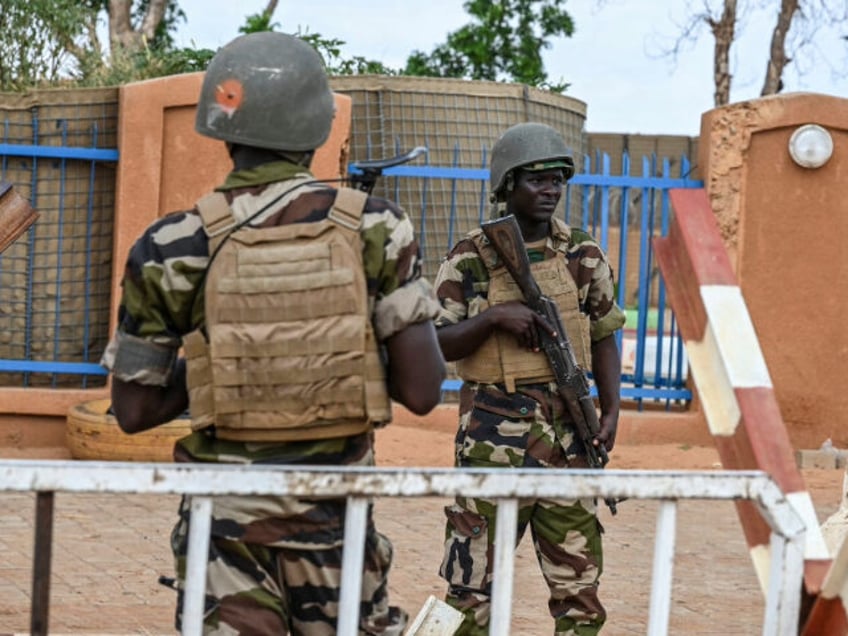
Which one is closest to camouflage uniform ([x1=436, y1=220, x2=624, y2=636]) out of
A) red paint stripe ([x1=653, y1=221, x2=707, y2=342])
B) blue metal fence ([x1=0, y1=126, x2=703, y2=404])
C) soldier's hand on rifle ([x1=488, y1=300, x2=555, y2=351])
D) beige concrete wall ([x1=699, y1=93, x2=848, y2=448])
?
soldier's hand on rifle ([x1=488, y1=300, x2=555, y2=351])

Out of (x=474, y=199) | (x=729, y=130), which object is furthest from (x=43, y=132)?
(x=729, y=130)

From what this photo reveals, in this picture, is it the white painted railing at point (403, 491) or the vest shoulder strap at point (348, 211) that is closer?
the white painted railing at point (403, 491)

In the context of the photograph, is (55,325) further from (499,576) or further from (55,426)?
(499,576)

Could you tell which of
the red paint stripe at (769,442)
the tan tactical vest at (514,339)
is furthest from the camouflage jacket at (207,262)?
the tan tactical vest at (514,339)

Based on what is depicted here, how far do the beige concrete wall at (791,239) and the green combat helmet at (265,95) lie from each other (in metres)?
7.63

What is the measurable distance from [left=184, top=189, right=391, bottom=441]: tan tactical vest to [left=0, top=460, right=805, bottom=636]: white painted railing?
0.92 feet

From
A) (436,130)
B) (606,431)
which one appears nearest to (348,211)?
(606,431)

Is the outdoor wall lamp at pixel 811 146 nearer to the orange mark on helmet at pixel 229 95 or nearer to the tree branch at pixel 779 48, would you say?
the orange mark on helmet at pixel 229 95

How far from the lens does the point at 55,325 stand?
381 inches

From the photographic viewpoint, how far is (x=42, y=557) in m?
2.57

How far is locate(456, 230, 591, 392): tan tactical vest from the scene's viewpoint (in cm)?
438

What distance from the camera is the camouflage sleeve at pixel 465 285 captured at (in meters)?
4.47

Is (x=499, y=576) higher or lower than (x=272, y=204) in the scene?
lower

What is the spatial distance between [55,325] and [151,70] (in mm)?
2821
